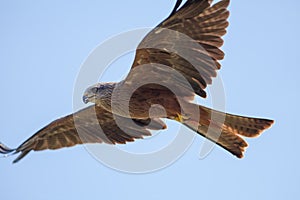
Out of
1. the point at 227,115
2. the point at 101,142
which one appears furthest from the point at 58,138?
the point at 227,115

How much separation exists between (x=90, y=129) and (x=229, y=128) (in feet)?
8.65

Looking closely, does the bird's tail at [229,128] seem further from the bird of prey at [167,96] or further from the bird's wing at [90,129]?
the bird's wing at [90,129]

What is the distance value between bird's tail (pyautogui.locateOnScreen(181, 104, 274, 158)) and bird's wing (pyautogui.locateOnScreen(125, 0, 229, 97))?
719mm

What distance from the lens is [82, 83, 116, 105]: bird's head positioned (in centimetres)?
1009

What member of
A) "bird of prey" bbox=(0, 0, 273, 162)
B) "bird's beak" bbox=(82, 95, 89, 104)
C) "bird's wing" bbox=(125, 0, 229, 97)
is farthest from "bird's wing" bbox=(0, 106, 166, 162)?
"bird's wing" bbox=(125, 0, 229, 97)

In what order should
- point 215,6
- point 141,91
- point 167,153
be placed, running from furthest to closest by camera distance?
point 167,153
point 141,91
point 215,6

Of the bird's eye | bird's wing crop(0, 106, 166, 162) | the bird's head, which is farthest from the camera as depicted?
bird's wing crop(0, 106, 166, 162)

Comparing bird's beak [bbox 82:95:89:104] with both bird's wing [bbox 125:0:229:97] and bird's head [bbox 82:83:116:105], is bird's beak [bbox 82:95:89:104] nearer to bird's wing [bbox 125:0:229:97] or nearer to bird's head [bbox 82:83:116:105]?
bird's head [bbox 82:83:116:105]

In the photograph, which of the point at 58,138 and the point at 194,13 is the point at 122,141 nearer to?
the point at 58,138

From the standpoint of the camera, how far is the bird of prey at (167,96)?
356 inches

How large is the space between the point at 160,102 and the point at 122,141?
63.2 inches

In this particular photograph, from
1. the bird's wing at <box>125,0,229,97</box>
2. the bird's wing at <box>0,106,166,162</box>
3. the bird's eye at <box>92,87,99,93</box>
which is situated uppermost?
the bird's wing at <box>125,0,229,97</box>

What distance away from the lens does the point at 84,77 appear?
10.2 meters

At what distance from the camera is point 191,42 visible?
30.0 ft
